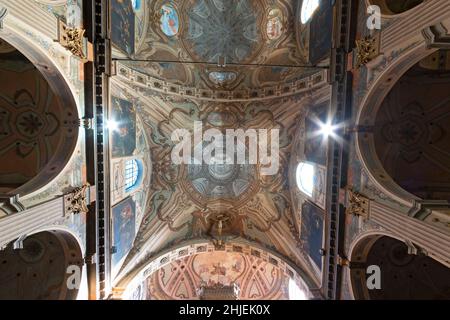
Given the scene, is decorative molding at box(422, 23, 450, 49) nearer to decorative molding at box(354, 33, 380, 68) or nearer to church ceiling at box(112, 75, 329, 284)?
decorative molding at box(354, 33, 380, 68)

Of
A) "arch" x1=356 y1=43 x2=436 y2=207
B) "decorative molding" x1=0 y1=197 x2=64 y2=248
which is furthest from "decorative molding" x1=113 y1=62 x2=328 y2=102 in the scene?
"decorative molding" x1=0 y1=197 x2=64 y2=248

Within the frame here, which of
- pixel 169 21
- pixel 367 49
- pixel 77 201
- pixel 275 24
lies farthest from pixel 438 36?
pixel 77 201

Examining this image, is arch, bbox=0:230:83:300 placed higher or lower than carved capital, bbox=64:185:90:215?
lower

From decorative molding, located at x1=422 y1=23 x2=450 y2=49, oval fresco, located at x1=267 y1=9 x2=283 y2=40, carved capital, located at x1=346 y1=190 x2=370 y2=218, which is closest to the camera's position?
decorative molding, located at x1=422 y1=23 x2=450 y2=49

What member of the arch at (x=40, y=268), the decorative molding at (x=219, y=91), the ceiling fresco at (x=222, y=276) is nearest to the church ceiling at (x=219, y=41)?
the decorative molding at (x=219, y=91)

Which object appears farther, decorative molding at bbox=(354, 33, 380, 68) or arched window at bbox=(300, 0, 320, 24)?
arched window at bbox=(300, 0, 320, 24)

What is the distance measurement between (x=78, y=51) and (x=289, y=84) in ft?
31.3

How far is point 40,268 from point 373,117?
14195 millimetres

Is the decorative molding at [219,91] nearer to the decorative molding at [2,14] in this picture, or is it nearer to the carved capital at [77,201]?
the decorative molding at [2,14]

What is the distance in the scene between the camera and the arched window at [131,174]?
456 inches

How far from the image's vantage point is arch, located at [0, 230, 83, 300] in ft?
28.8

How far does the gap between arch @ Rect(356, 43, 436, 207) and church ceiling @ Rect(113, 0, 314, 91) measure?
4073mm
